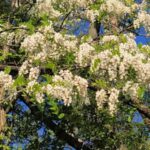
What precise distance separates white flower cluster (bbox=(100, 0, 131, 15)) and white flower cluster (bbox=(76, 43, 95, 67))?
8.58 feet

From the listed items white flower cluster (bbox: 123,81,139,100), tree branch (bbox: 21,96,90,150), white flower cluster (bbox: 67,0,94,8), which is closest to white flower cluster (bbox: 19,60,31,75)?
white flower cluster (bbox: 123,81,139,100)

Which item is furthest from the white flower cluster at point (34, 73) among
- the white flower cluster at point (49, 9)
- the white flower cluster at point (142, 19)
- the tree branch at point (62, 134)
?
the white flower cluster at point (142, 19)

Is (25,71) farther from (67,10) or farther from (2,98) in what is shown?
(67,10)

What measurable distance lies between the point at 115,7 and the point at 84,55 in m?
3.27

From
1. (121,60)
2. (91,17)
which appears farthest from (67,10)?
(121,60)

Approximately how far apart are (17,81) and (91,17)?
3.85 metres

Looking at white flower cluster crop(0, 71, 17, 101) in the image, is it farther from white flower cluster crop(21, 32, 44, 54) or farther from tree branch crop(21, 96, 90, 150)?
tree branch crop(21, 96, 90, 150)

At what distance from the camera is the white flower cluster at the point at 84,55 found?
10.1m

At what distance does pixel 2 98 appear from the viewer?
35.6ft

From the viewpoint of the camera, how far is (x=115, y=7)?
12969mm

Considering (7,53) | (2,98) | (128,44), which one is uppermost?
(128,44)

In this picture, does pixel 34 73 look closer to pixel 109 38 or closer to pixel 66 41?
pixel 66 41

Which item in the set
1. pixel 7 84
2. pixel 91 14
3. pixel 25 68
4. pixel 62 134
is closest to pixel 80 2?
pixel 91 14

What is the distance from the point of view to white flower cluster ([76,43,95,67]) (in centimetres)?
1007
